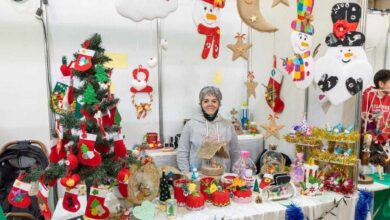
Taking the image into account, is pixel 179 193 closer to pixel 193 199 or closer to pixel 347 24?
pixel 193 199

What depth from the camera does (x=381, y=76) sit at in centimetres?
222

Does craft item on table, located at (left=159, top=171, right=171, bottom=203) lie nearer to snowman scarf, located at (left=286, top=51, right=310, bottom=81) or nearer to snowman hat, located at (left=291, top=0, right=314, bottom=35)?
snowman scarf, located at (left=286, top=51, right=310, bottom=81)

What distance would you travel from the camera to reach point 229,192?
176 centimetres

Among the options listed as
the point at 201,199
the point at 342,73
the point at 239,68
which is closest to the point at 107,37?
the point at 239,68

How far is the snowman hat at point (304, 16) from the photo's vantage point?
75.7 inches

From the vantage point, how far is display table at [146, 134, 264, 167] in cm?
260

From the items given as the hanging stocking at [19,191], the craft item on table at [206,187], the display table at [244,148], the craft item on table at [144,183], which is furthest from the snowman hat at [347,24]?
the hanging stocking at [19,191]

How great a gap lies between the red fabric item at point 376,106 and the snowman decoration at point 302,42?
0.57 metres

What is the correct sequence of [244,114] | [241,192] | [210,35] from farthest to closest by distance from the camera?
[244,114], [210,35], [241,192]


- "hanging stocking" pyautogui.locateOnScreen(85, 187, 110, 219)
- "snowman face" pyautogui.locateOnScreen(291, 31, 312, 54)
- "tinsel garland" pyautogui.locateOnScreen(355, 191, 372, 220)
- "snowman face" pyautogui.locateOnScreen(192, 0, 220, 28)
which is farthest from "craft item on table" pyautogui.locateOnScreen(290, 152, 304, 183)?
"hanging stocking" pyautogui.locateOnScreen(85, 187, 110, 219)

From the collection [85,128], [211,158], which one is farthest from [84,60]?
[211,158]

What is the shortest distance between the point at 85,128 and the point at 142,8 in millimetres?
849

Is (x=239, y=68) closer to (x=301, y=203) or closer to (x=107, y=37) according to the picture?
(x=107, y=37)

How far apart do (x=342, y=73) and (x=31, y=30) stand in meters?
2.53
